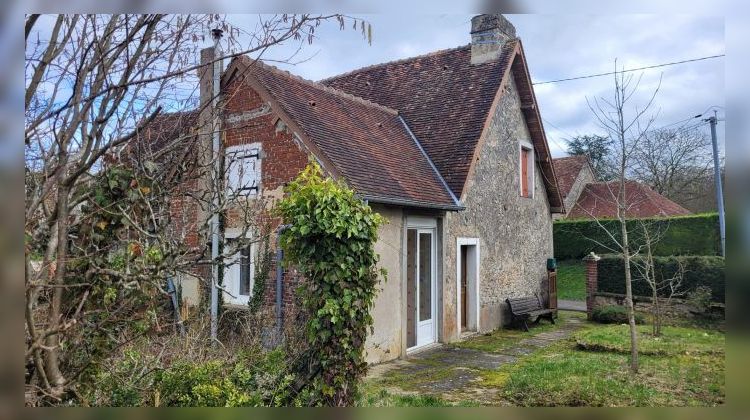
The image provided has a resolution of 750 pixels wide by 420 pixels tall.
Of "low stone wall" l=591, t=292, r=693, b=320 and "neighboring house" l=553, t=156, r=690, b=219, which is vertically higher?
"neighboring house" l=553, t=156, r=690, b=219

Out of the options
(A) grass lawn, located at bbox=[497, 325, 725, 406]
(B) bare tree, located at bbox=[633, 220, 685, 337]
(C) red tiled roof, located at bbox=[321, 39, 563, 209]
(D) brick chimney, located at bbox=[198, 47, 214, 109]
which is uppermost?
(C) red tiled roof, located at bbox=[321, 39, 563, 209]

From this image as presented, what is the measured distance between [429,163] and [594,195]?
17448 mm

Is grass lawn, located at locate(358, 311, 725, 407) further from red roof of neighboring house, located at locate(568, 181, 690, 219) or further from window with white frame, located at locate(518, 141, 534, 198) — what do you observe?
red roof of neighboring house, located at locate(568, 181, 690, 219)

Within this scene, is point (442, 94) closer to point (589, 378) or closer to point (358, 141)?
point (358, 141)

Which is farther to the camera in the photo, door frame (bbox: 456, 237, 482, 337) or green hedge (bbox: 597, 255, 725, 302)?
green hedge (bbox: 597, 255, 725, 302)

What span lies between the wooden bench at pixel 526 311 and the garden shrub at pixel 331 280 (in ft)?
28.7

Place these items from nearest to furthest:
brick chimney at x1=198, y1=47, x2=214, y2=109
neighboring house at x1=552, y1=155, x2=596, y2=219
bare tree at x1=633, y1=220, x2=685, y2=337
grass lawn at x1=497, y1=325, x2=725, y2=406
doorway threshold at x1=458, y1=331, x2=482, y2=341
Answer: brick chimney at x1=198, y1=47, x2=214, y2=109 → grass lawn at x1=497, y1=325, x2=725, y2=406 → bare tree at x1=633, y1=220, x2=685, y2=337 → doorway threshold at x1=458, y1=331, x2=482, y2=341 → neighboring house at x1=552, y1=155, x2=596, y2=219

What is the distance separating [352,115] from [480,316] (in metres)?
6.07

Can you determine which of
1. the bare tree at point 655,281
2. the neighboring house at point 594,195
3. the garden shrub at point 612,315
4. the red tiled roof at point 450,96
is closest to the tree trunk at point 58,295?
the red tiled roof at point 450,96

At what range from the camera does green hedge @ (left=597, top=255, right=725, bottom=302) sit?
1560cm

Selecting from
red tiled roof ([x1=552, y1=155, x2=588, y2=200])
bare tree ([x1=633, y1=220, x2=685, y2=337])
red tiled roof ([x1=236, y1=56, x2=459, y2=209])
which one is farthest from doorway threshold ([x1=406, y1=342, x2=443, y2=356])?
red tiled roof ([x1=552, y1=155, x2=588, y2=200])

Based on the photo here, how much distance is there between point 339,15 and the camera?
12.0 feet

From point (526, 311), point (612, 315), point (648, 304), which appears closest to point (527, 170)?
point (526, 311)

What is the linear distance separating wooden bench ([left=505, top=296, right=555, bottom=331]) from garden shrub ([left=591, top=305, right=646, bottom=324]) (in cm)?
165
